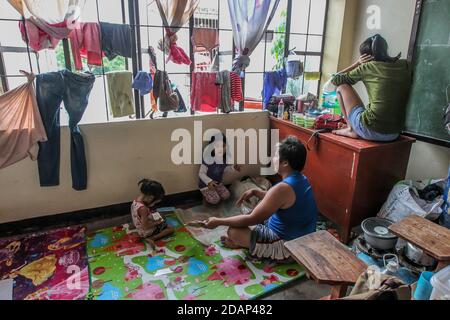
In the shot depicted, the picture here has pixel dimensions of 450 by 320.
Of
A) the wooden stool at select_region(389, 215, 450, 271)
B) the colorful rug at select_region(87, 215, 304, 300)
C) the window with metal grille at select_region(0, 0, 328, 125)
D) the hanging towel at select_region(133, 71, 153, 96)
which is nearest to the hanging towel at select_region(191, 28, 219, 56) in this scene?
the window with metal grille at select_region(0, 0, 328, 125)

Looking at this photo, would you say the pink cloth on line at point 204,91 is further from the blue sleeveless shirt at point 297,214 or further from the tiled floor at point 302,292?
the tiled floor at point 302,292

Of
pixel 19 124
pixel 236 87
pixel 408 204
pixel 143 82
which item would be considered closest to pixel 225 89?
pixel 236 87

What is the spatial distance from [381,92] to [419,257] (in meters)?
1.14

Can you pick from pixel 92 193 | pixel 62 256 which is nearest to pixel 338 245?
pixel 62 256

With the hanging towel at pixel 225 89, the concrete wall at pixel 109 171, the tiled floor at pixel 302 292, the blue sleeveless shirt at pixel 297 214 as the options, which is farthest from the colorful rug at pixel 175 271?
the hanging towel at pixel 225 89

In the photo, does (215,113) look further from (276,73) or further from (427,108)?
(427,108)

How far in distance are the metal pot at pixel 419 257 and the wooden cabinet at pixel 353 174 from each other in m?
0.40

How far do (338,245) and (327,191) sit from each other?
102cm

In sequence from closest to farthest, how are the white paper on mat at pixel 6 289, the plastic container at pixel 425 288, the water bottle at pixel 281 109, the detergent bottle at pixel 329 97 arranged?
the plastic container at pixel 425 288 → the white paper on mat at pixel 6 289 → the water bottle at pixel 281 109 → the detergent bottle at pixel 329 97

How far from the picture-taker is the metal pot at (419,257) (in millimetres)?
1878

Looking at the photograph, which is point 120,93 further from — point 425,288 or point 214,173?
point 425,288

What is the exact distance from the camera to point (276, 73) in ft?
10.1

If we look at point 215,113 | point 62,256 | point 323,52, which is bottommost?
point 62,256

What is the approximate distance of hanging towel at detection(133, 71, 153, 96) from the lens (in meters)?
2.44
